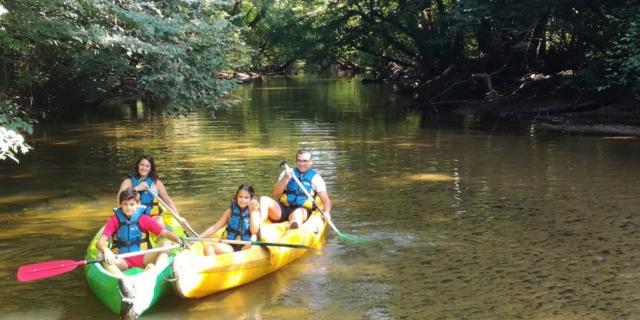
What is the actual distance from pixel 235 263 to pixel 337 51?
23.7m

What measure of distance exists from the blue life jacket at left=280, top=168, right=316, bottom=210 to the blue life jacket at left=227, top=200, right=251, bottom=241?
131 cm

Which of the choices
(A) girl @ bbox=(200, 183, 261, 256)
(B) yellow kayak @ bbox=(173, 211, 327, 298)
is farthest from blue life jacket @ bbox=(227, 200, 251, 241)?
(B) yellow kayak @ bbox=(173, 211, 327, 298)

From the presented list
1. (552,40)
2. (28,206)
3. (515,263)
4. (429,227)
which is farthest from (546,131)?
(28,206)

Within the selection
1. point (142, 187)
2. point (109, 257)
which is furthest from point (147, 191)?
point (109, 257)

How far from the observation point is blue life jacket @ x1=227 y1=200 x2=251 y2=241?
621cm

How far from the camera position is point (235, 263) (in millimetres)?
5676

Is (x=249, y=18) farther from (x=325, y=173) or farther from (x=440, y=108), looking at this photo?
(x=325, y=173)

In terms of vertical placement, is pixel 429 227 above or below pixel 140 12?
below

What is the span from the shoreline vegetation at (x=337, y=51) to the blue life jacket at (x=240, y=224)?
2.97 meters

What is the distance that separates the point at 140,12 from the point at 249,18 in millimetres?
36834

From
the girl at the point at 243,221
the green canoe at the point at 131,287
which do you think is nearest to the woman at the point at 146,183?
the girl at the point at 243,221

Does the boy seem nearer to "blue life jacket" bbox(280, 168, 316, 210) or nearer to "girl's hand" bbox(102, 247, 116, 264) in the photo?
"girl's hand" bbox(102, 247, 116, 264)

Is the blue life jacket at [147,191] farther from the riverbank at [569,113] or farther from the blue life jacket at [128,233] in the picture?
the riverbank at [569,113]

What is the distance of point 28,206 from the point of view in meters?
8.92
